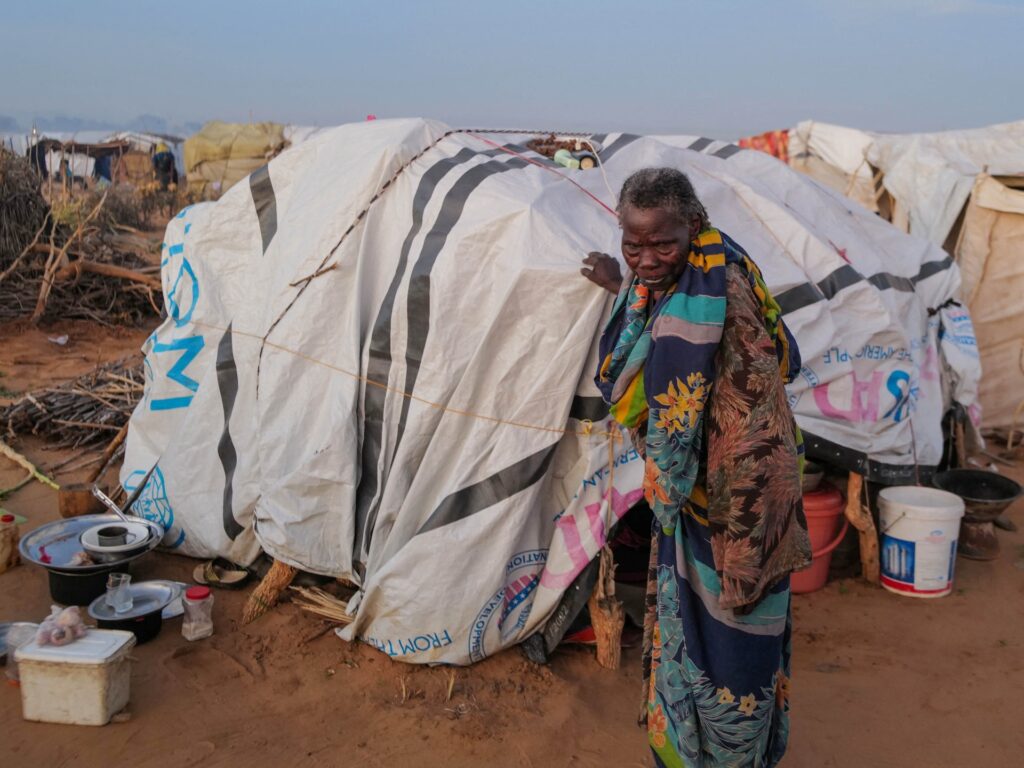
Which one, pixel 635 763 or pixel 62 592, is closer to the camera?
pixel 635 763

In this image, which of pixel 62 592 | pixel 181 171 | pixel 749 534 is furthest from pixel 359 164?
pixel 181 171

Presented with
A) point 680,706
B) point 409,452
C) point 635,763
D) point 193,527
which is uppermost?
point 409,452

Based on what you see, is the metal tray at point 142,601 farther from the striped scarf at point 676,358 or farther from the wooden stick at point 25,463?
the striped scarf at point 676,358

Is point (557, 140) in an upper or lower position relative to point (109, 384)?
upper

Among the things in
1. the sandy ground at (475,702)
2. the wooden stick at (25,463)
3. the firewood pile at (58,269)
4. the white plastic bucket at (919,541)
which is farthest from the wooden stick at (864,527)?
the firewood pile at (58,269)

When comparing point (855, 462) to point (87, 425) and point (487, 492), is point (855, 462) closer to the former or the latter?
point (487, 492)

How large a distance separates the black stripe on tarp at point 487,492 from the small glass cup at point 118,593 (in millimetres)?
1127

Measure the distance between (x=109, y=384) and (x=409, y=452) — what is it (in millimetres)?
3045

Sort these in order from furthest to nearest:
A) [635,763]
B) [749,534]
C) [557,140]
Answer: [557,140] → [635,763] → [749,534]

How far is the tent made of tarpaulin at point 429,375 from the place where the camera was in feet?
9.48

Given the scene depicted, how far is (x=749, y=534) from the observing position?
173cm

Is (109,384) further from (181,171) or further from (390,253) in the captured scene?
(181,171)

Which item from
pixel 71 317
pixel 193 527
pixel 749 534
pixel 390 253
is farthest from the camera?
pixel 71 317

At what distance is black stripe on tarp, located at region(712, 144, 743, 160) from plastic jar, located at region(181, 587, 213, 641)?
3.21 m
